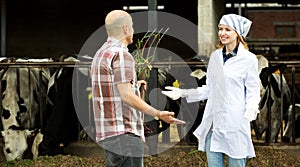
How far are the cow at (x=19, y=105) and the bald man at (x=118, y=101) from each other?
3.24m

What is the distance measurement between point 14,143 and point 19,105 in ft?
1.70

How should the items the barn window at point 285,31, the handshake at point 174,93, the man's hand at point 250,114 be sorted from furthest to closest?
the barn window at point 285,31 < the handshake at point 174,93 < the man's hand at point 250,114

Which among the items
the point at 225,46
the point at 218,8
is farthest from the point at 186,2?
the point at 225,46

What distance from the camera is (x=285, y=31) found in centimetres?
2617

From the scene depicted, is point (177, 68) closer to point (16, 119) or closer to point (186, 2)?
point (16, 119)

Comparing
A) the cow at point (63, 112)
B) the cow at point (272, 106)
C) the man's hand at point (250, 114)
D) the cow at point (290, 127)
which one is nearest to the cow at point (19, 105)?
the cow at point (63, 112)

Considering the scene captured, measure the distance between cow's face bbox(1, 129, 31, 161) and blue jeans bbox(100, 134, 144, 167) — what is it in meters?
3.21

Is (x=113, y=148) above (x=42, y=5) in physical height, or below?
below

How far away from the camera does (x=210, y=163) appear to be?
158 inches

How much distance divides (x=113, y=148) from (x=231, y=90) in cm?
103

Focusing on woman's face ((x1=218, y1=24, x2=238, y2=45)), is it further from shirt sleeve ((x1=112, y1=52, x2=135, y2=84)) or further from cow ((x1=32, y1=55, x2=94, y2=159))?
cow ((x1=32, y1=55, x2=94, y2=159))

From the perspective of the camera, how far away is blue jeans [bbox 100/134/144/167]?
3307 millimetres

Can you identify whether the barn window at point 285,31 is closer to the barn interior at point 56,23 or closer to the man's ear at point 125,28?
the barn interior at point 56,23

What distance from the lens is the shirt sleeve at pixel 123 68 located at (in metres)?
3.24
